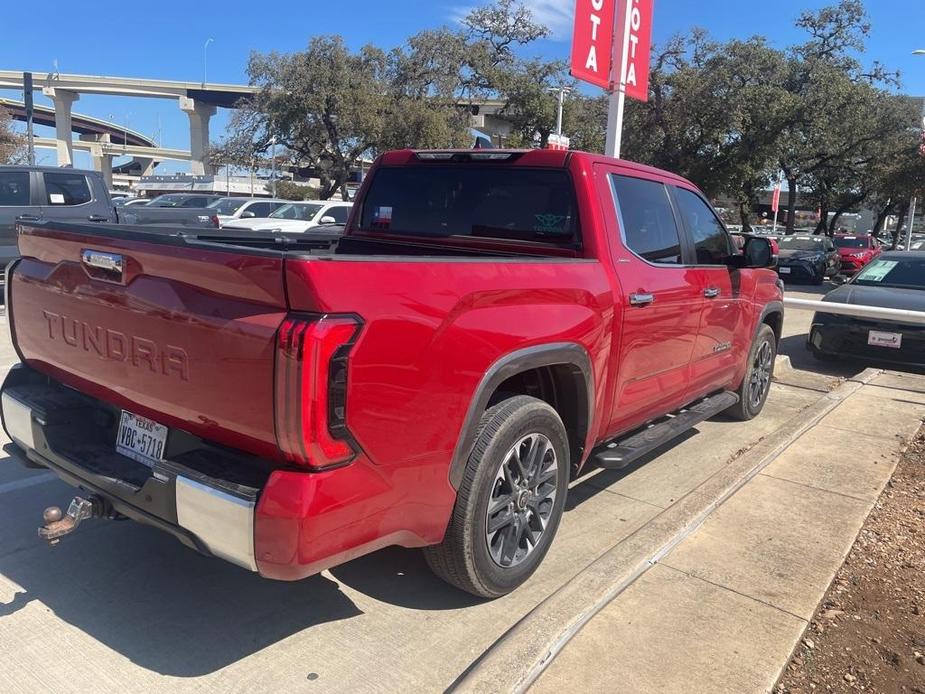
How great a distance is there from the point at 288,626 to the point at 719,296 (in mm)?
3451

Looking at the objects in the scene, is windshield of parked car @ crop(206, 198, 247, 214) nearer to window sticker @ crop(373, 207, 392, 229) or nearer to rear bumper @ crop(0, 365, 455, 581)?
window sticker @ crop(373, 207, 392, 229)

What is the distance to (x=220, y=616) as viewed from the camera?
10.5ft

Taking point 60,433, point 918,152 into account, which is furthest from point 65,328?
point 918,152

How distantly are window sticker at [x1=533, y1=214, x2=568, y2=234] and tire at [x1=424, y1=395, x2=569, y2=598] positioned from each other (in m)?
1.05

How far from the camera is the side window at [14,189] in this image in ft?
36.6

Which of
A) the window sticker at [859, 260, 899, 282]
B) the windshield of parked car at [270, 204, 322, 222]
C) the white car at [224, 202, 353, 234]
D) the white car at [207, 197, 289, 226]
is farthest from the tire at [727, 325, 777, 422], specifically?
the white car at [207, 197, 289, 226]

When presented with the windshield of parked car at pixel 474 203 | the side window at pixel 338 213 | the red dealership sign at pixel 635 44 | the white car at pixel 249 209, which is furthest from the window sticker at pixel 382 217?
the white car at pixel 249 209

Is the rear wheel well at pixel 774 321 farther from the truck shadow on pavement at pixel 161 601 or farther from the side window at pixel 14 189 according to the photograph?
the side window at pixel 14 189

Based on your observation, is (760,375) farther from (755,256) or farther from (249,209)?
(249,209)

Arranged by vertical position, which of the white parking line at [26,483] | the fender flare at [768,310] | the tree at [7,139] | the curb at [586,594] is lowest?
the white parking line at [26,483]

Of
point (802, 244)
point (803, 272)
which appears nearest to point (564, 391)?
point (803, 272)

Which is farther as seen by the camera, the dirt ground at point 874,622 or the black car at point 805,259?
the black car at point 805,259

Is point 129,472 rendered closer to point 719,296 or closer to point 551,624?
point 551,624

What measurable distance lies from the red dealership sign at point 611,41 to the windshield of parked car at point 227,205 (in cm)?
1753
